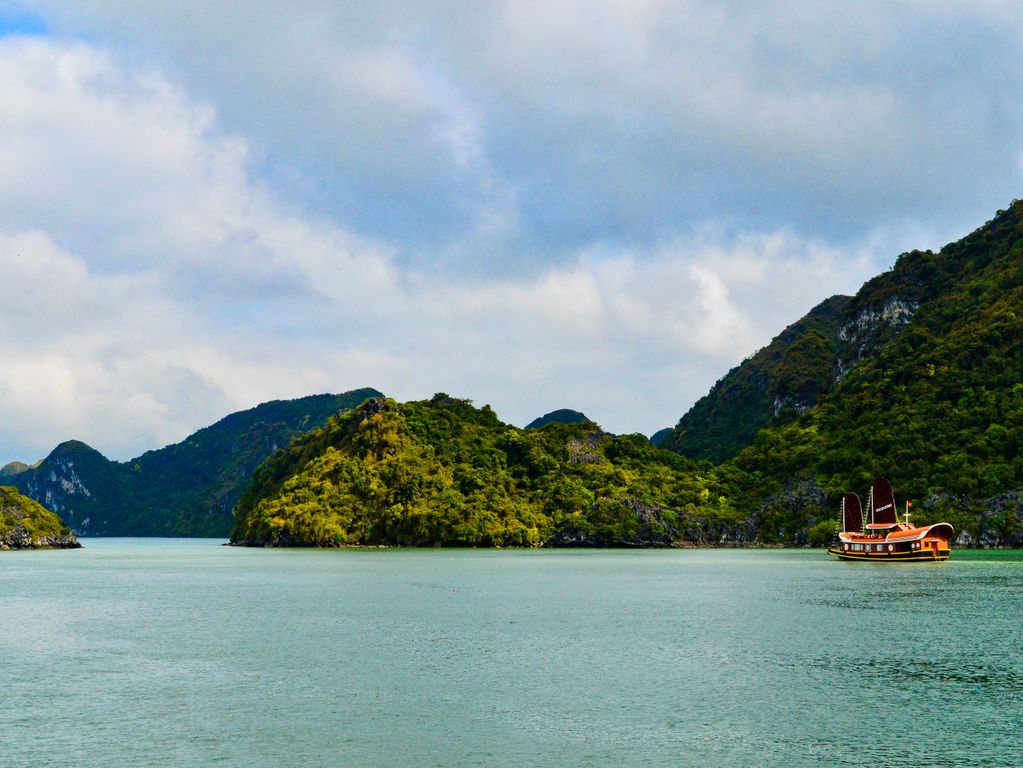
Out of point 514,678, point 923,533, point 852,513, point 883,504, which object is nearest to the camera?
point 514,678

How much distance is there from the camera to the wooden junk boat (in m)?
128

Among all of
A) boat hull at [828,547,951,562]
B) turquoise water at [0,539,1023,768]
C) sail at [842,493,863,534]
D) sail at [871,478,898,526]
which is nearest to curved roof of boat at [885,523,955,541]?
boat hull at [828,547,951,562]

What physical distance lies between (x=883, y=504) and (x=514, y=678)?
117 meters

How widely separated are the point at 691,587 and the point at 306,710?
190 feet

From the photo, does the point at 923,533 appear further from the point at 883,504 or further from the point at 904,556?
the point at 883,504

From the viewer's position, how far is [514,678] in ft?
131

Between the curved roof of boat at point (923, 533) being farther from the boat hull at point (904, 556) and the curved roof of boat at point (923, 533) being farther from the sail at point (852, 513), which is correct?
the sail at point (852, 513)

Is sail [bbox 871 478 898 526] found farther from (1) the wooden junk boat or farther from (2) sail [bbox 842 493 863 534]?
(2) sail [bbox 842 493 863 534]

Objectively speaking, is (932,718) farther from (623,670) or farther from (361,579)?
(361,579)

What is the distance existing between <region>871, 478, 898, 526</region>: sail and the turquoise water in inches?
2422

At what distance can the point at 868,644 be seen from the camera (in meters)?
49.5

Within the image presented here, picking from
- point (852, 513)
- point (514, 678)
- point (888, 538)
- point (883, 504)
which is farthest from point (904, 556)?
point (514, 678)

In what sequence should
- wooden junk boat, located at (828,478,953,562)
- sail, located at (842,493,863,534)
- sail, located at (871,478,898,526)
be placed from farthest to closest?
1. sail, located at (842,493,863,534)
2. sail, located at (871,478,898,526)
3. wooden junk boat, located at (828,478,953,562)

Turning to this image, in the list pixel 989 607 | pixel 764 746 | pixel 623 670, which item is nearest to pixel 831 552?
pixel 989 607
